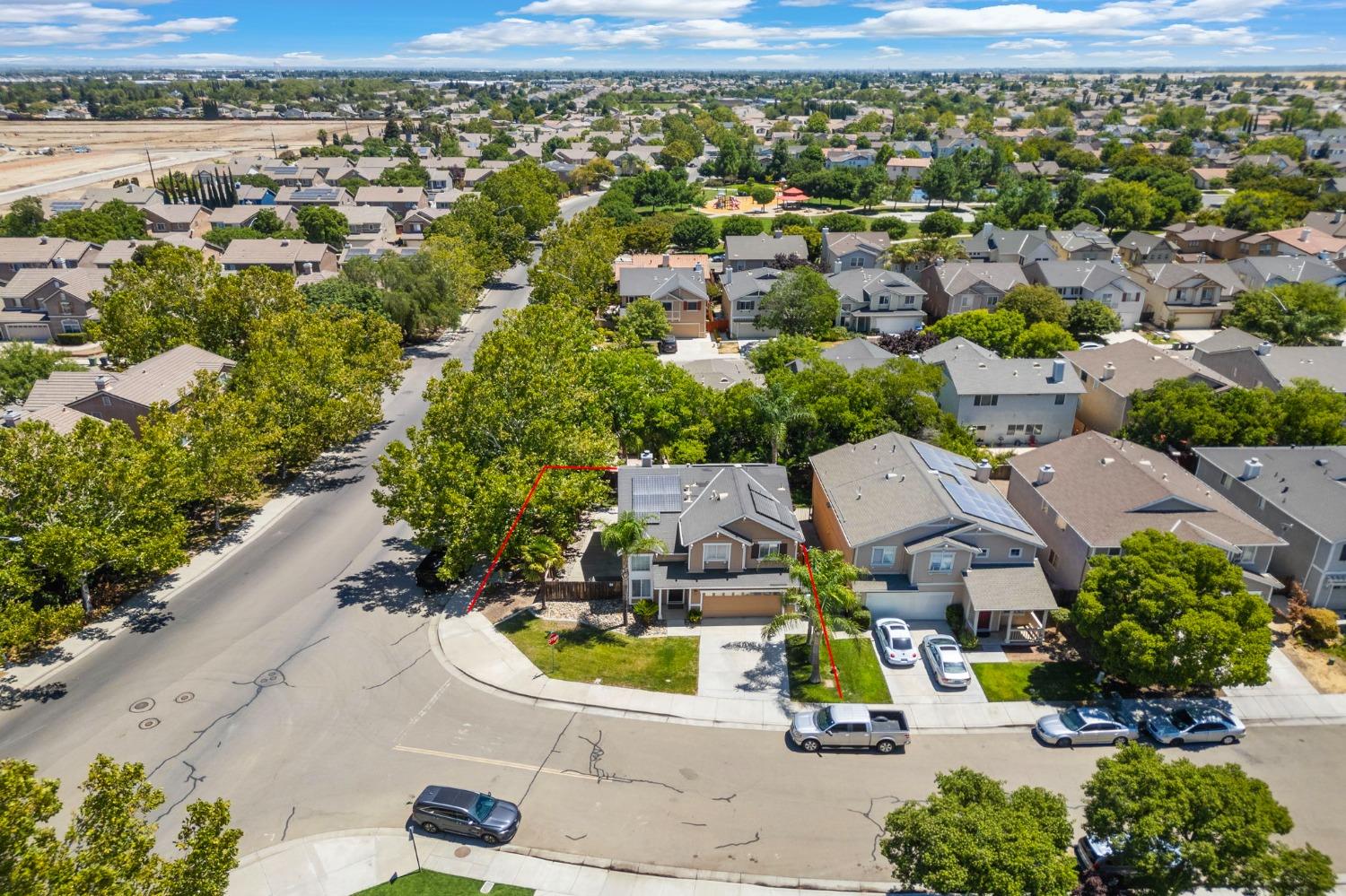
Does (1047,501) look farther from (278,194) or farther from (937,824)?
(278,194)

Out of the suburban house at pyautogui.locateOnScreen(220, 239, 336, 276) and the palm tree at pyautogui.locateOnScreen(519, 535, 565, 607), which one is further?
the suburban house at pyautogui.locateOnScreen(220, 239, 336, 276)

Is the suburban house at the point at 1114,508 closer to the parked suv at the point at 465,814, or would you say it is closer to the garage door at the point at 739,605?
the garage door at the point at 739,605

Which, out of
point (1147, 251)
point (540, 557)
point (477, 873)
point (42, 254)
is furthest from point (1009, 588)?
point (42, 254)

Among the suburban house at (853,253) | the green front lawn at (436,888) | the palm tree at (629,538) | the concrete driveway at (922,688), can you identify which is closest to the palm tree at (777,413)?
the palm tree at (629,538)

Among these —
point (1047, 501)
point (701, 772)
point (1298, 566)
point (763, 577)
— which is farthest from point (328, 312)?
point (1298, 566)

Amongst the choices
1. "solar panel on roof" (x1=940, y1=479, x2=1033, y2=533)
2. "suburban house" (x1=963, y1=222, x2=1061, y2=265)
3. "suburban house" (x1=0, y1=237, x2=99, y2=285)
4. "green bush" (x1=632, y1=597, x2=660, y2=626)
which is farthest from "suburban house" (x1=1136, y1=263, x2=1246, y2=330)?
"suburban house" (x1=0, y1=237, x2=99, y2=285)

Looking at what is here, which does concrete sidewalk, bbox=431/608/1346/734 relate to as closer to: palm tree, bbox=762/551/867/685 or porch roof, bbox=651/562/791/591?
palm tree, bbox=762/551/867/685
